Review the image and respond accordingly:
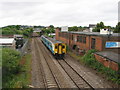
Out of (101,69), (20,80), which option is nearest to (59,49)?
(101,69)

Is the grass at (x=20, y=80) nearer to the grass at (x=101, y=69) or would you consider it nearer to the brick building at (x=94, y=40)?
the grass at (x=101, y=69)

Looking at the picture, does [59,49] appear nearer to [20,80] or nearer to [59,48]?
[59,48]

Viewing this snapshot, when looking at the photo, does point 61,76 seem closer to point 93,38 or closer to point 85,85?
point 85,85

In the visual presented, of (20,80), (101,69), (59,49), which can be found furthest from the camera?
(59,49)

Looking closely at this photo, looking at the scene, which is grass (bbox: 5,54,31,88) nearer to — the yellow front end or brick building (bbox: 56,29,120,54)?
the yellow front end

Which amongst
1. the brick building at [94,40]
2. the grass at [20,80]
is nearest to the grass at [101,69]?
the brick building at [94,40]

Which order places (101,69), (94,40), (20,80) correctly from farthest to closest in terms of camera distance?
(94,40)
(101,69)
(20,80)

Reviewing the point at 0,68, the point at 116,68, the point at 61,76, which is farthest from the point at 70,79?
the point at 0,68

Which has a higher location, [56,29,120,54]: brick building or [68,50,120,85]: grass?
[56,29,120,54]: brick building

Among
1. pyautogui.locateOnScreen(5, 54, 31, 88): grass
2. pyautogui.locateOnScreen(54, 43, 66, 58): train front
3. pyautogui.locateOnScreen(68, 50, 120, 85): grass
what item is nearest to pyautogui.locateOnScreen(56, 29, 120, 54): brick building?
pyautogui.locateOnScreen(68, 50, 120, 85): grass

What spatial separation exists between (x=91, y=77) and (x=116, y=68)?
254 cm

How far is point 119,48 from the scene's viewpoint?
69.6 feet

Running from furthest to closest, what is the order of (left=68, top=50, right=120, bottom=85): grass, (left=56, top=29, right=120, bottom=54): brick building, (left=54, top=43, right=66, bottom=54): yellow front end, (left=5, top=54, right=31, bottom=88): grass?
(left=54, top=43, right=66, bottom=54): yellow front end → (left=56, top=29, right=120, bottom=54): brick building → (left=68, top=50, right=120, bottom=85): grass → (left=5, top=54, right=31, bottom=88): grass

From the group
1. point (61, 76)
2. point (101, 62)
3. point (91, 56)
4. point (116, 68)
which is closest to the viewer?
point (116, 68)
